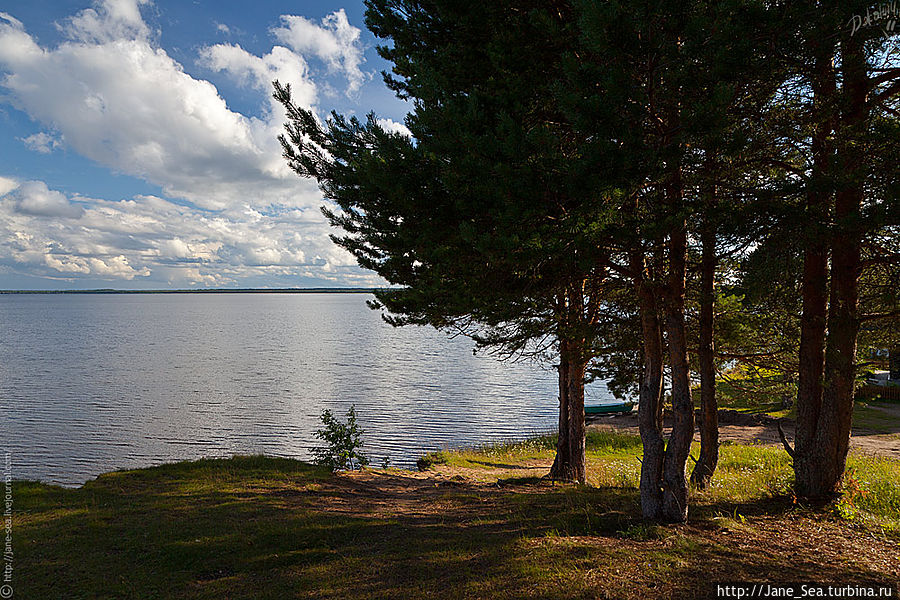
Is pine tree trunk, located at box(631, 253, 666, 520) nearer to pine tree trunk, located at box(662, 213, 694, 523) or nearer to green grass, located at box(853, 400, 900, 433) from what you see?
pine tree trunk, located at box(662, 213, 694, 523)

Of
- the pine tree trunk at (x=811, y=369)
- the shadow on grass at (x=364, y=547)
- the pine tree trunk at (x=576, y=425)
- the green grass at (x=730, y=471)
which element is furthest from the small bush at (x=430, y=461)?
the pine tree trunk at (x=811, y=369)

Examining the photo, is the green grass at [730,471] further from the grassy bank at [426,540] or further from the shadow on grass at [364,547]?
the shadow on grass at [364,547]

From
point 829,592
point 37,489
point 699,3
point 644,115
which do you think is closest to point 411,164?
point 644,115

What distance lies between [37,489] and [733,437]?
25.4 metres

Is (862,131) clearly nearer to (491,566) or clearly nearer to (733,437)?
(491,566)

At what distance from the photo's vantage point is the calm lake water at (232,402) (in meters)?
19.7

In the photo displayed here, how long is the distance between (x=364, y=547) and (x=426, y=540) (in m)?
0.94

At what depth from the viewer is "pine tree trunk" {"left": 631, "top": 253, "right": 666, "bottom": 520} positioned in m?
7.58

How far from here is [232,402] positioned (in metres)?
27.8

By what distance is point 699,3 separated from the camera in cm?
553

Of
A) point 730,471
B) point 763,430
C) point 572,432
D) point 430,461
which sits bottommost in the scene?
point 763,430

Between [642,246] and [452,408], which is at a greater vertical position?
[642,246]

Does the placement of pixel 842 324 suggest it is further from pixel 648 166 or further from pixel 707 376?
pixel 648 166

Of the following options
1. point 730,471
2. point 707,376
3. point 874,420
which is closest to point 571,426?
point 707,376
